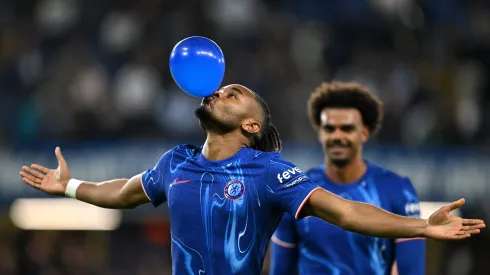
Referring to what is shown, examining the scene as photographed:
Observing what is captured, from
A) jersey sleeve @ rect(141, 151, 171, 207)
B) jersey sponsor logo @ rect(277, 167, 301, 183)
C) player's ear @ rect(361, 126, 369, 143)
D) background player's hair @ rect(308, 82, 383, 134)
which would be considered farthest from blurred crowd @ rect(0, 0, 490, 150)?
jersey sponsor logo @ rect(277, 167, 301, 183)

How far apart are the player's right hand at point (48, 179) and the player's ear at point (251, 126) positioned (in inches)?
44.1

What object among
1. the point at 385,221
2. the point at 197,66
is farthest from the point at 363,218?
the point at 197,66

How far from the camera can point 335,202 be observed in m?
4.45

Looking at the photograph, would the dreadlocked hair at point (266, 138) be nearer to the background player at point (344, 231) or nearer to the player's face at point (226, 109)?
the player's face at point (226, 109)

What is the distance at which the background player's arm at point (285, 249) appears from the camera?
601cm

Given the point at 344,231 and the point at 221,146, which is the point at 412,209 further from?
the point at 221,146

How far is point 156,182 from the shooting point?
16.3ft

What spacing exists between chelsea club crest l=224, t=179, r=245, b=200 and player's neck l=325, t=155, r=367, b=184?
5.34 ft

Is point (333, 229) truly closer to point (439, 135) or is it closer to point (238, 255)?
point (238, 255)

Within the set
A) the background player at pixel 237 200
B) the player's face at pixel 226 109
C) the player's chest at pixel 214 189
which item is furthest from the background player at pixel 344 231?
the player's chest at pixel 214 189

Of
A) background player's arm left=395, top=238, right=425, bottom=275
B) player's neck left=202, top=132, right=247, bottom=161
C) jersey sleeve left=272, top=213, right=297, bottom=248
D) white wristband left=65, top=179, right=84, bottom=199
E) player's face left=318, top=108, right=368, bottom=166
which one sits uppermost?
player's face left=318, top=108, right=368, bottom=166

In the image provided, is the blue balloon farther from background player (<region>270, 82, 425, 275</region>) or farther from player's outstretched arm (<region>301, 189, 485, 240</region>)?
background player (<region>270, 82, 425, 275</region>)

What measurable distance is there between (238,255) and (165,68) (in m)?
7.50

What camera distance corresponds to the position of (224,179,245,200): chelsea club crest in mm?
4582
